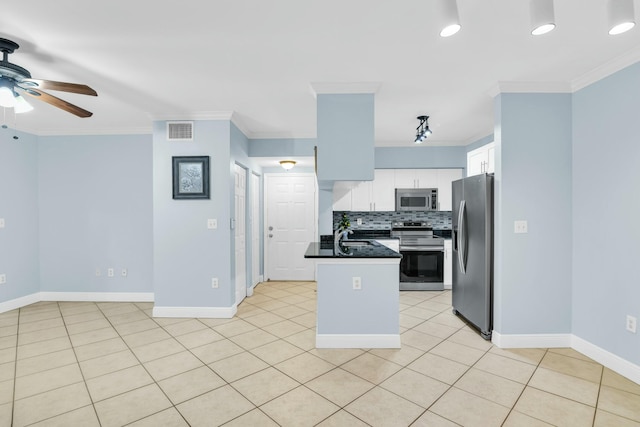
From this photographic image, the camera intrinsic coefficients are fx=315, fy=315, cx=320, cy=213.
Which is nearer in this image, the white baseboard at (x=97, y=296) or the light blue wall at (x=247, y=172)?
the light blue wall at (x=247, y=172)

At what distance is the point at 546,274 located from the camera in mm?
3008

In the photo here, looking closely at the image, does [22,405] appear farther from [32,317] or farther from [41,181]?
[41,181]

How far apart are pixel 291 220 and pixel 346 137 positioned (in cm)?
307

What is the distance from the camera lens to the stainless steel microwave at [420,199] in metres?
5.50

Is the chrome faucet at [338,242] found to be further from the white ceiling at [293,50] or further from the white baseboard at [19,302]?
the white baseboard at [19,302]

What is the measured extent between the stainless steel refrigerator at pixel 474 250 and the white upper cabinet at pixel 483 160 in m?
0.44

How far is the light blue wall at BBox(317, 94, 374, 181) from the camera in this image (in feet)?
10.2

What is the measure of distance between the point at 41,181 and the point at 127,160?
→ 1308 millimetres

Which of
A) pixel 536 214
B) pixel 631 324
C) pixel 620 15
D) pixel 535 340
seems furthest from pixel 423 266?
pixel 620 15

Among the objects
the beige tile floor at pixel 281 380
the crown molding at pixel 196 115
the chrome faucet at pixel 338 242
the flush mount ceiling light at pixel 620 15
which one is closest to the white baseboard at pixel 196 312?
the beige tile floor at pixel 281 380

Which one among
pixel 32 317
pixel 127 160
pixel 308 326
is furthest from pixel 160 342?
pixel 127 160

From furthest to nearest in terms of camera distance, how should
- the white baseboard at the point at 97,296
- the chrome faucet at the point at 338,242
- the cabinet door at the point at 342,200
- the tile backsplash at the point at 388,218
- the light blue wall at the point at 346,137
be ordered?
the tile backsplash at the point at 388,218 < the cabinet door at the point at 342,200 < the white baseboard at the point at 97,296 < the chrome faucet at the point at 338,242 < the light blue wall at the point at 346,137

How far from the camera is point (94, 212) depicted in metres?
4.64

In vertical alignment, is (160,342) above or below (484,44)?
below
